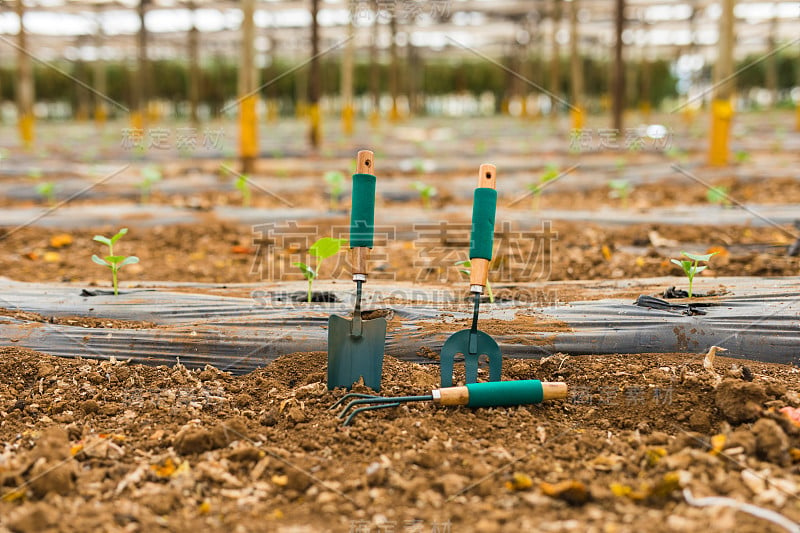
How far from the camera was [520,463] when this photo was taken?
1.34 m

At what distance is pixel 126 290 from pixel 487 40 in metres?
20.0

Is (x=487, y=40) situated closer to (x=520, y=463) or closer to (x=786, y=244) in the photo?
(x=786, y=244)

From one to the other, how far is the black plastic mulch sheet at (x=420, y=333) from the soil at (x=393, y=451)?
0.06 meters

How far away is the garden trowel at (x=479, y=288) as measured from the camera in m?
1.64

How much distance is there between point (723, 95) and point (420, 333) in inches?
225

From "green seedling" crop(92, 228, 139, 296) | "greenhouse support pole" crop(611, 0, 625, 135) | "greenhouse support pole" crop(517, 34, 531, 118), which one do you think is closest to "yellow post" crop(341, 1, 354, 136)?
"greenhouse support pole" crop(611, 0, 625, 135)

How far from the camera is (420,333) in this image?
1924 mm

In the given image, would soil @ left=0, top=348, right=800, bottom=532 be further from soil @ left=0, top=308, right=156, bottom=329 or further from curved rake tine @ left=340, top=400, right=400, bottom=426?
soil @ left=0, top=308, right=156, bottom=329

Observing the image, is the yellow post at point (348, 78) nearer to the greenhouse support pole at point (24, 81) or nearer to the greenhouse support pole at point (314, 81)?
the greenhouse support pole at point (314, 81)

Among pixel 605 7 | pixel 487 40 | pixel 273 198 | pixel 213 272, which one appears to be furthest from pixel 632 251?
pixel 487 40

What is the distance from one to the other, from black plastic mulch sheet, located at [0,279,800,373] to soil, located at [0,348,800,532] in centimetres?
6

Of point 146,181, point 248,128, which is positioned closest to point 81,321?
point 146,181

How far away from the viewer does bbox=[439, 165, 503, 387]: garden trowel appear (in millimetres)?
1640

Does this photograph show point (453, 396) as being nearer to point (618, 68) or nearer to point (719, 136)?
point (719, 136)
